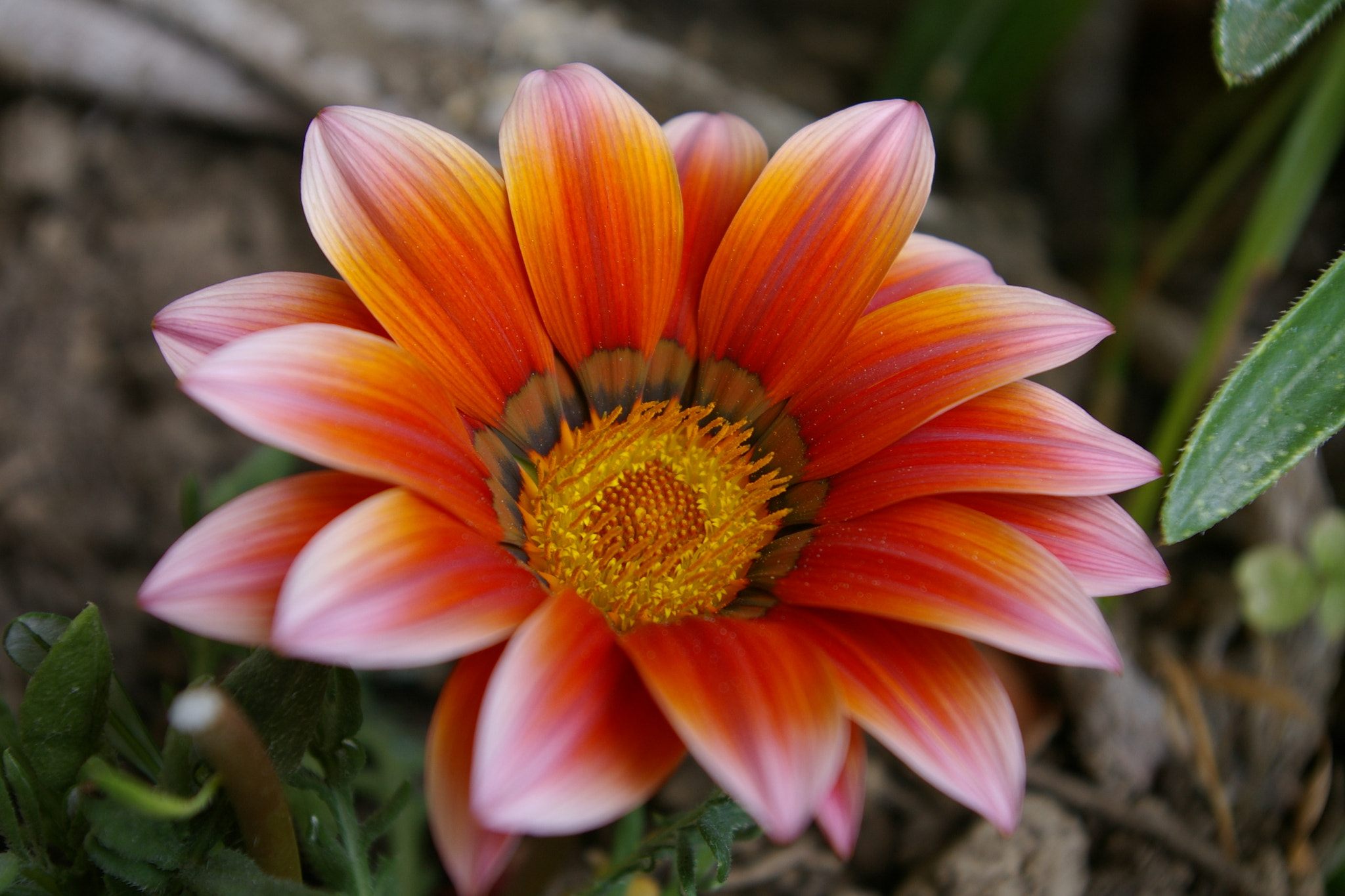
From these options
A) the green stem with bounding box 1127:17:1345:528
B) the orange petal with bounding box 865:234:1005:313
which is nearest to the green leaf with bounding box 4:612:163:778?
the orange petal with bounding box 865:234:1005:313

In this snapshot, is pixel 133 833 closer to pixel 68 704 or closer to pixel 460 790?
pixel 68 704

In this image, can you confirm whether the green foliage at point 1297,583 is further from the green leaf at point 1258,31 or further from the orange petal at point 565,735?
the orange petal at point 565,735

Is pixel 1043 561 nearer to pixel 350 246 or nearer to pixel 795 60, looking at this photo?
pixel 350 246

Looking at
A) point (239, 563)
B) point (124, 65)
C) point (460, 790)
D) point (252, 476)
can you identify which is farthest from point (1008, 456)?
point (124, 65)

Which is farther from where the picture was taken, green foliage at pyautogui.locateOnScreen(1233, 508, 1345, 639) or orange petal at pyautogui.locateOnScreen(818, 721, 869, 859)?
green foliage at pyautogui.locateOnScreen(1233, 508, 1345, 639)

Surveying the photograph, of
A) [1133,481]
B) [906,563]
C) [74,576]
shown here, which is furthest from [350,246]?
[74,576]

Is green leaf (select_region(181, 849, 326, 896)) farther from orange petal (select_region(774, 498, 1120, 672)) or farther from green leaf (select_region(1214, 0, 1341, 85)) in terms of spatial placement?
green leaf (select_region(1214, 0, 1341, 85))
